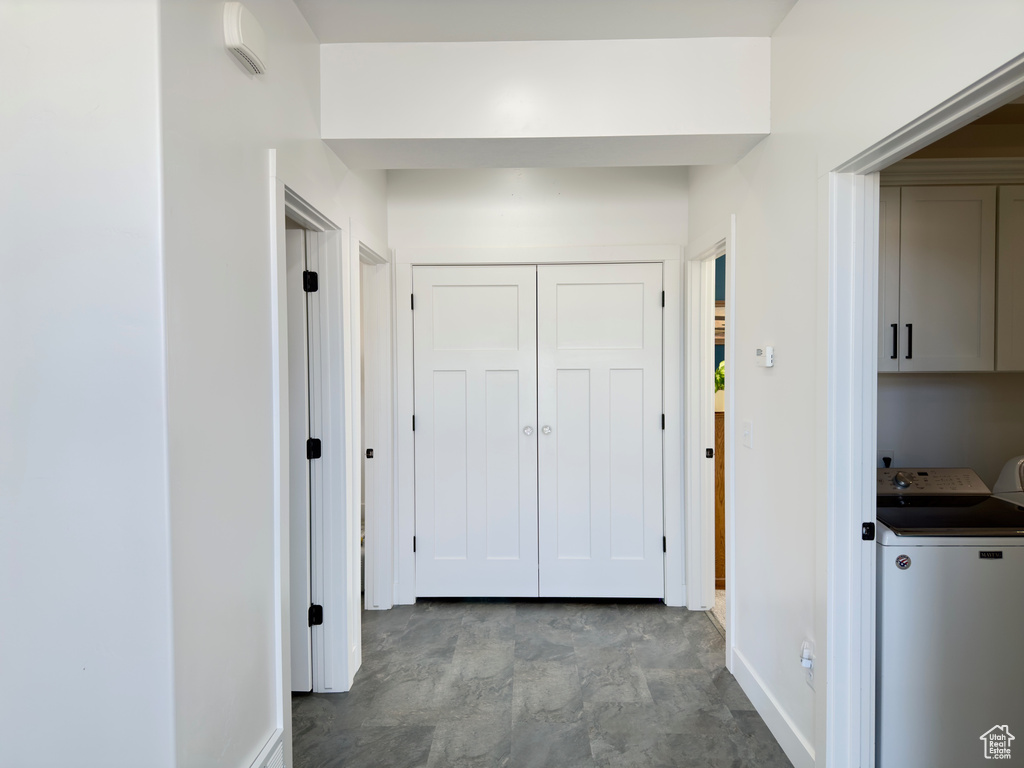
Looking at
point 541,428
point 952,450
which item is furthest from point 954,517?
point 541,428

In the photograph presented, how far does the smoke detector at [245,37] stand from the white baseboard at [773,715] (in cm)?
259

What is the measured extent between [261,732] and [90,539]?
0.78 metres

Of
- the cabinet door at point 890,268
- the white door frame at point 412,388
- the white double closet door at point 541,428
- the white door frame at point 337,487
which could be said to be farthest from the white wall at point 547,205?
the cabinet door at point 890,268

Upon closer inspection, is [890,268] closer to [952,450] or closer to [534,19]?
[952,450]

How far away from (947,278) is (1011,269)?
247 millimetres

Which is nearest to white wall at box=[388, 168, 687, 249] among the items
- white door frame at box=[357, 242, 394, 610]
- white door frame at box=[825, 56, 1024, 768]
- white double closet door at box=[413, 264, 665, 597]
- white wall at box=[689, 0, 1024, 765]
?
white double closet door at box=[413, 264, 665, 597]

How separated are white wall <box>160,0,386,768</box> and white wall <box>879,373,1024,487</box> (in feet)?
8.47

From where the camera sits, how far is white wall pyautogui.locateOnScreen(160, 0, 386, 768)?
1.15 m

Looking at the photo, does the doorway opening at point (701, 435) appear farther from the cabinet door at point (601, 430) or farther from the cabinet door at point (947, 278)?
the cabinet door at point (947, 278)

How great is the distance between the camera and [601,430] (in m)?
3.21

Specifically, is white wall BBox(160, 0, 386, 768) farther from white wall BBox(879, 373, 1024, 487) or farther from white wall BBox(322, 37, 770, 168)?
white wall BBox(879, 373, 1024, 487)

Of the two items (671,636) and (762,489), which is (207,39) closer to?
(762,489)

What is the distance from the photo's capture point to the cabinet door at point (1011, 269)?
2.23 m

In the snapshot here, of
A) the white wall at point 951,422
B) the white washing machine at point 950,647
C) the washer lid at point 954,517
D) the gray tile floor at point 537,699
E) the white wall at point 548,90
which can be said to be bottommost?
the gray tile floor at point 537,699
